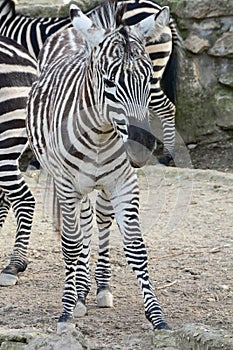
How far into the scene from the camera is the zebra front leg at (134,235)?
5.30m

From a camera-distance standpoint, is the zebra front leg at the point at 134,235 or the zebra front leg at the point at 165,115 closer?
the zebra front leg at the point at 134,235

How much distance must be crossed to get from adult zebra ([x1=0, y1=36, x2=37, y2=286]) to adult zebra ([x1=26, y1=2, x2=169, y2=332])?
0.90 metres

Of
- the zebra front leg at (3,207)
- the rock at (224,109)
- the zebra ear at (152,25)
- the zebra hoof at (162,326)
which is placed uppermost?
the zebra ear at (152,25)

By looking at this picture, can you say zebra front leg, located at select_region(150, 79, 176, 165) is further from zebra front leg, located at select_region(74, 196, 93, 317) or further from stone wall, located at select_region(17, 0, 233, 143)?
zebra front leg, located at select_region(74, 196, 93, 317)

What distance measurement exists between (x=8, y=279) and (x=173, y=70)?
425 cm

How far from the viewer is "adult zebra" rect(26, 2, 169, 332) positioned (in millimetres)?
4891

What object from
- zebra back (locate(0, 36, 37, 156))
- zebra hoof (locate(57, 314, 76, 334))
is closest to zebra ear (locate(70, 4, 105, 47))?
zebra hoof (locate(57, 314, 76, 334))

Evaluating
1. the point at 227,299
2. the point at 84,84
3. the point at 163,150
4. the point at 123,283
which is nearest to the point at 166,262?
the point at 123,283

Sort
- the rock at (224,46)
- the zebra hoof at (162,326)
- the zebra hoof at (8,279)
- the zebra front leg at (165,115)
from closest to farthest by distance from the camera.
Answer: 1. the zebra hoof at (162,326)
2. the zebra hoof at (8,279)
3. the zebra front leg at (165,115)
4. the rock at (224,46)

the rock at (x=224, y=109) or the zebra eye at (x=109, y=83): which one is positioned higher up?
the zebra eye at (x=109, y=83)

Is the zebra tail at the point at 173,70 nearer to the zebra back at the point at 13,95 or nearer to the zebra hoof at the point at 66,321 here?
the zebra back at the point at 13,95

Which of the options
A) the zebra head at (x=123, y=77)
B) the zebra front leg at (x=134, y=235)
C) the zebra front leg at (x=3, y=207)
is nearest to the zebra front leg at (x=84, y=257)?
the zebra front leg at (x=134, y=235)

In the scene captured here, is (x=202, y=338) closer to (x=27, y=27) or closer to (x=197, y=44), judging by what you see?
(x=197, y=44)

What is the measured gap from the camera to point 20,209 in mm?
6852
